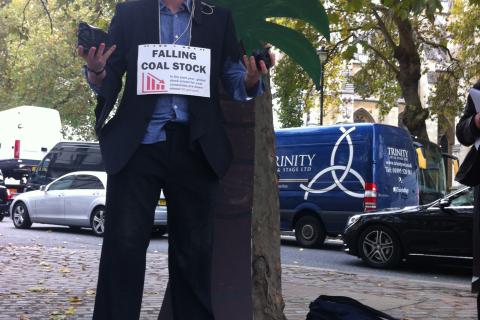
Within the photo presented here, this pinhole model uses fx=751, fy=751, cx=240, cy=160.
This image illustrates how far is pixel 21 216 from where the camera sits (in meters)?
19.5

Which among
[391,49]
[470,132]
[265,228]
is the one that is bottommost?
[265,228]

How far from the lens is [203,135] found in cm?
325

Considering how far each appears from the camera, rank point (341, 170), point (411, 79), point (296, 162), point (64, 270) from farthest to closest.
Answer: point (411, 79), point (296, 162), point (341, 170), point (64, 270)

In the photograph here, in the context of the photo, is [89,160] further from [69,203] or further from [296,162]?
[296,162]

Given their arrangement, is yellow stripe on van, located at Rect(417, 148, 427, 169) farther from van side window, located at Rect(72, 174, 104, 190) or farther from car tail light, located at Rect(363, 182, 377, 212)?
van side window, located at Rect(72, 174, 104, 190)

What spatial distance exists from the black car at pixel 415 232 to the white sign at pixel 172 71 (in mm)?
Result: 9015

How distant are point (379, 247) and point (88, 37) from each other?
1026cm

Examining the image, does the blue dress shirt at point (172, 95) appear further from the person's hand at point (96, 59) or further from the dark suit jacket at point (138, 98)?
the person's hand at point (96, 59)

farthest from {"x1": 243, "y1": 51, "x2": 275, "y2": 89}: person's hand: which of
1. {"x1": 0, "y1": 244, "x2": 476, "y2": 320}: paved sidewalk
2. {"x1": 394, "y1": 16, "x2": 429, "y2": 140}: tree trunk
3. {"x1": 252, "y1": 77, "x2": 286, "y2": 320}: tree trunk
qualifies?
{"x1": 394, "y1": 16, "x2": 429, "y2": 140}: tree trunk

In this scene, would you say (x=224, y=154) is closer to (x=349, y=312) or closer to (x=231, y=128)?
(x=231, y=128)

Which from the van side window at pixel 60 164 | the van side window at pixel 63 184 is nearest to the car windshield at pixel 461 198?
the van side window at pixel 63 184

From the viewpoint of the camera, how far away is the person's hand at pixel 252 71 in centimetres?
328

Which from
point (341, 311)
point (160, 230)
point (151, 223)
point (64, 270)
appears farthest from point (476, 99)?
point (160, 230)

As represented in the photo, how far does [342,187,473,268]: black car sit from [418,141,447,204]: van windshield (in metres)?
6.65
